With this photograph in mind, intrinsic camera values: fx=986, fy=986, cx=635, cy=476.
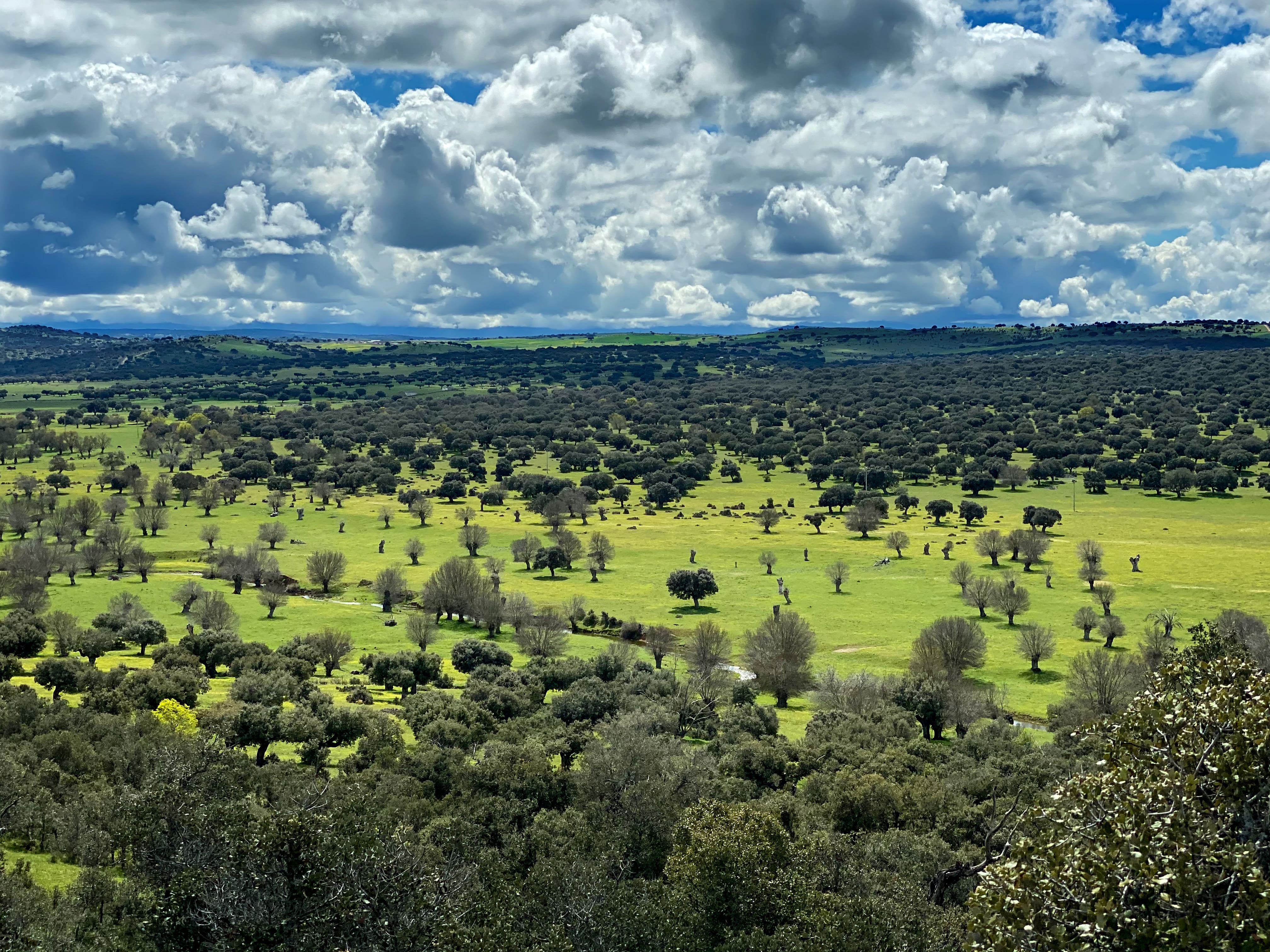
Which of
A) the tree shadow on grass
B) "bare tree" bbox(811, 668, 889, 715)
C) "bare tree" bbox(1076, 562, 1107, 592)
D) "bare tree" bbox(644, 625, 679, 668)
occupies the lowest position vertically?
"bare tree" bbox(644, 625, 679, 668)

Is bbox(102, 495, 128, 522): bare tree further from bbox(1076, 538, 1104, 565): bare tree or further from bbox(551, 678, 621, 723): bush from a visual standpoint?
bbox(1076, 538, 1104, 565): bare tree

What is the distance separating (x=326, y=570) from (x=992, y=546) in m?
80.2

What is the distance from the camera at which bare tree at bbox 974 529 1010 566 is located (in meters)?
122

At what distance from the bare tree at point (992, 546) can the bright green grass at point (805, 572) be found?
448cm

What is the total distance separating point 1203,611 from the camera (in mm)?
92875

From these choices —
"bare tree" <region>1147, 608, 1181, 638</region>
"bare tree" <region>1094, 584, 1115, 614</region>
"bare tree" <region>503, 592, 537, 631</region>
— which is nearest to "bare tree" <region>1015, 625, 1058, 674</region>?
"bare tree" <region>1147, 608, 1181, 638</region>

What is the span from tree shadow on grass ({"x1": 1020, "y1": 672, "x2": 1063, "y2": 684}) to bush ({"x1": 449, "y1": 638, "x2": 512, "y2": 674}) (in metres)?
41.1

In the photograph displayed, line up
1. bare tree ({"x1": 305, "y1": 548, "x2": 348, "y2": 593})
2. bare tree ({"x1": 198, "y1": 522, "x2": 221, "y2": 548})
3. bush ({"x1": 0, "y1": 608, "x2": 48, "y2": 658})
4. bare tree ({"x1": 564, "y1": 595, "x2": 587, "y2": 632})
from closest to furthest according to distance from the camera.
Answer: bush ({"x1": 0, "y1": 608, "x2": 48, "y2": 658}), bare tree ({"x1": 564, "y1": 595, "x2": 587, "y2": 632}), bare tree ({"x1": 305, "y1": 548, "x2": 348, "y2": 593}), bare tree ({"x1": 198, "y1": 522, "x2": 221, "y2": 548})

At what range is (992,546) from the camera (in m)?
122

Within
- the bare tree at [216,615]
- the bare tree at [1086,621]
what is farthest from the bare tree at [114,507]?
the bare tree at [1086,621]

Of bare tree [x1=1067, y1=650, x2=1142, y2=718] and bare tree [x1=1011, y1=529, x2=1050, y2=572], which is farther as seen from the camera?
bare tree [x1=1011, y1=529, x2=1050, y2=572]

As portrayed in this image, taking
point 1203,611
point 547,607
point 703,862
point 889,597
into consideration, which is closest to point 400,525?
point 547,607

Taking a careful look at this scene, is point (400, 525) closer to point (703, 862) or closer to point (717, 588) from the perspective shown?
point (717, 588)

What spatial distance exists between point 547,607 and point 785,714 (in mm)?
34992
